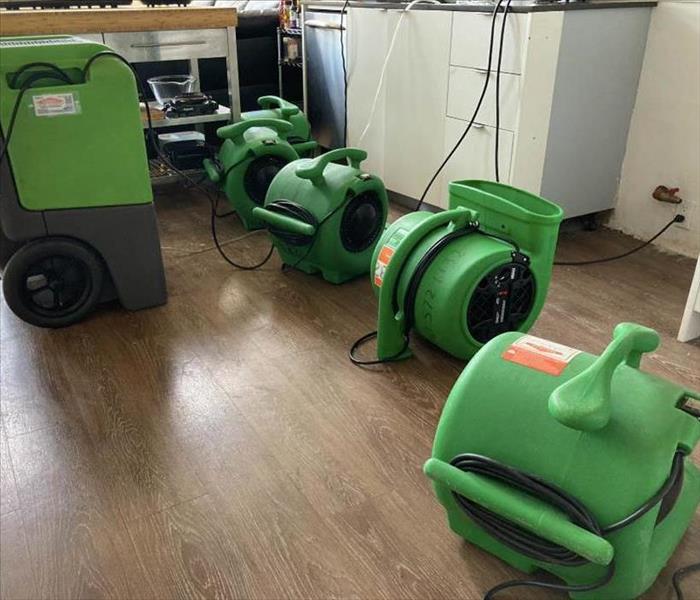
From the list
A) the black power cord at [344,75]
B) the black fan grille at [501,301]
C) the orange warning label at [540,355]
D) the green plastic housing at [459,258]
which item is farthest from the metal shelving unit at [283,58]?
the orange warning label at [540,355]

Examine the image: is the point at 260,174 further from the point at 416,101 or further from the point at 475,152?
the point at 475,152

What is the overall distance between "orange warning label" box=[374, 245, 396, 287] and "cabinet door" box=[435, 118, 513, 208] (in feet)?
2.63

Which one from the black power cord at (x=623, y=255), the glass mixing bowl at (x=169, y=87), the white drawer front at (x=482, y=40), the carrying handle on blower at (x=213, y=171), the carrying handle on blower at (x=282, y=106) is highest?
the white drawer front at (x=482, y=40)

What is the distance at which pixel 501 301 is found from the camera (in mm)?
1447

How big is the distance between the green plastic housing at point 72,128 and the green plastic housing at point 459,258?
0.72 m

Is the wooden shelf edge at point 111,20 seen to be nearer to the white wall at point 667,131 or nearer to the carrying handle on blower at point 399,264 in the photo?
the carrying handle on blower at point 399,264

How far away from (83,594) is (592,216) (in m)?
2.15

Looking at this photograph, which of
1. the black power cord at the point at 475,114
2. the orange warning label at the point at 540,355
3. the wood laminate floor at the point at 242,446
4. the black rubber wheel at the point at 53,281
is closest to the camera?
the orange warning label at the point at 540,355

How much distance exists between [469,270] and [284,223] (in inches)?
26.9

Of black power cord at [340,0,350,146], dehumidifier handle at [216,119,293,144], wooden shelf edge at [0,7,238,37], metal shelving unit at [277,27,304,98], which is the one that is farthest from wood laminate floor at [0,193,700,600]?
metal shelving unit at [277,27,304,98]

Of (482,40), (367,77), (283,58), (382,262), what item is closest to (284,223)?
(382,262)

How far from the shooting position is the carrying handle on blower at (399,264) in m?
1.41

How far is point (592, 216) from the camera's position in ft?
8.11

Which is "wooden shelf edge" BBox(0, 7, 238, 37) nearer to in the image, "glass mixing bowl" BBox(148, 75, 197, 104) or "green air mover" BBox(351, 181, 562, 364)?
"glass mixing bowl" BBox(148, 75, 197, 104)
